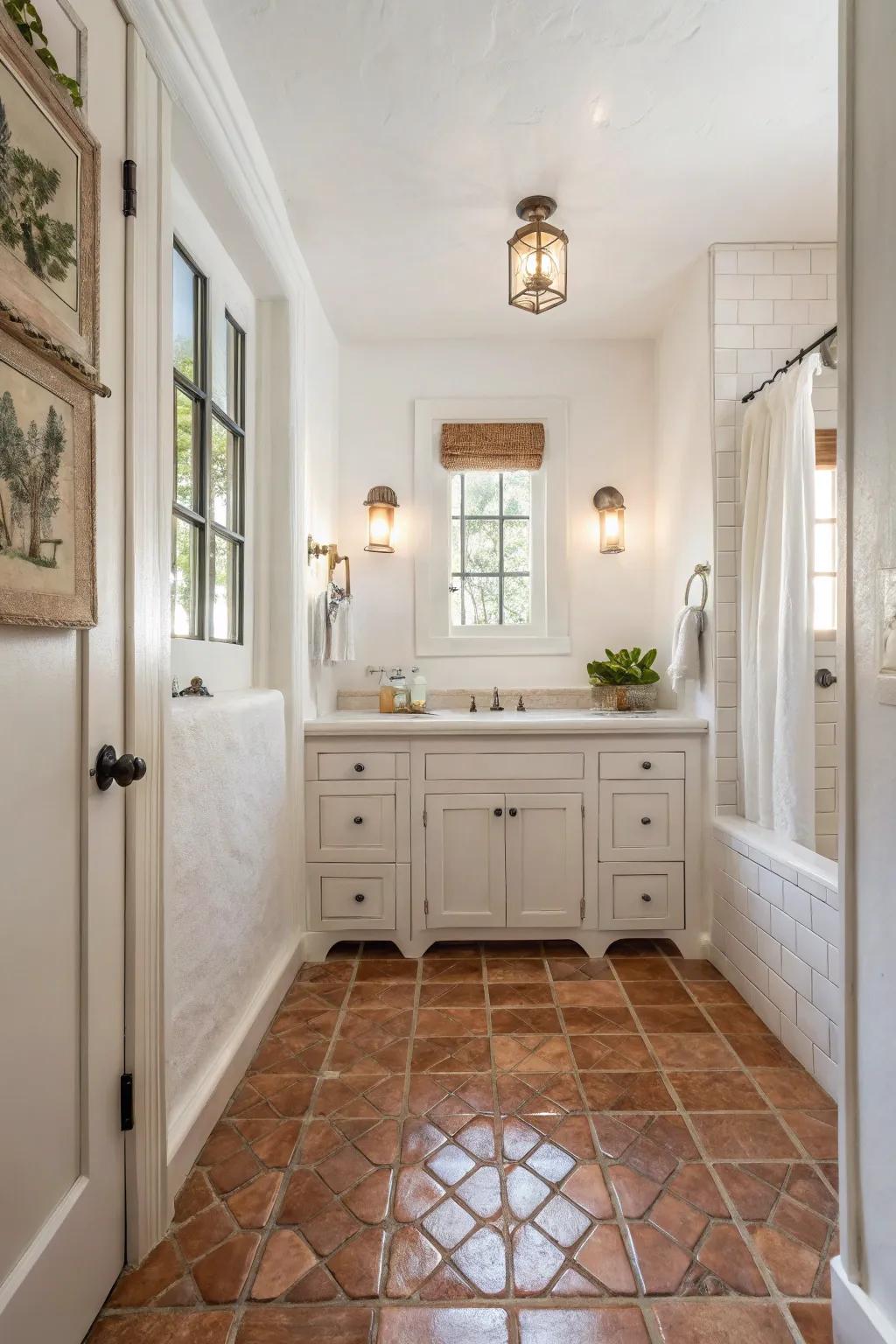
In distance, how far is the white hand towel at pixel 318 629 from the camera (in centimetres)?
280

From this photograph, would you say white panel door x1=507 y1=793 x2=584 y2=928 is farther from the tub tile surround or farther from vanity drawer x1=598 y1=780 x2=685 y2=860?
the tub tile surround

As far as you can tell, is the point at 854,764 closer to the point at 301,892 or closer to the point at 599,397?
the point at 301,892

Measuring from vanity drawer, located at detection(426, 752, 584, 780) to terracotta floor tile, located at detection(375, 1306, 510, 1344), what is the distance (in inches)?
64.6

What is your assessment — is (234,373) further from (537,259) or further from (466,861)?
(466,861)

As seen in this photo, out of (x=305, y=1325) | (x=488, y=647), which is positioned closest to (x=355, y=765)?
(x=488, y=647)

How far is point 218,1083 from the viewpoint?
1694mm

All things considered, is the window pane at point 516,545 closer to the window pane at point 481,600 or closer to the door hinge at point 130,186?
the window pane at point 481,600

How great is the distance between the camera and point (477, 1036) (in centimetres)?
211

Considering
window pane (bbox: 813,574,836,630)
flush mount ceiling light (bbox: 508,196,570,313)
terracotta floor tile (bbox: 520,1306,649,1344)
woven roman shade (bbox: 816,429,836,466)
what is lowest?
terracotta floor tile (bbox: 520,1306,649,1344)

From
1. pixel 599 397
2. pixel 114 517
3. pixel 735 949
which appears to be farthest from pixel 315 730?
pixel 599 397

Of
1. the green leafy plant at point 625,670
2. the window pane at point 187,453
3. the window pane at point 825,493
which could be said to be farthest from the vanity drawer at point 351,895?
the window pane at point 825,493

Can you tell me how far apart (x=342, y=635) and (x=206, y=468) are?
101cm

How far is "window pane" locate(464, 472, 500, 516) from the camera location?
343 centimetres

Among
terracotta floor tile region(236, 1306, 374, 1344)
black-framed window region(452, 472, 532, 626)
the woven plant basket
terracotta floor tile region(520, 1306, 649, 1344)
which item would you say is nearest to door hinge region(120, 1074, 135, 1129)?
terracotta floor tile region(236, 1306, 374, 1344)
